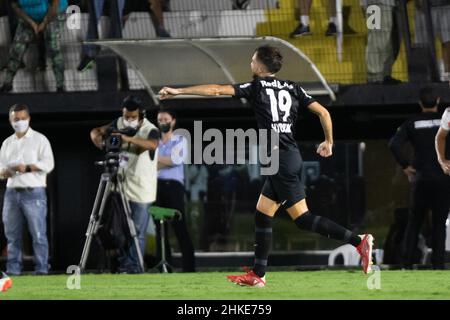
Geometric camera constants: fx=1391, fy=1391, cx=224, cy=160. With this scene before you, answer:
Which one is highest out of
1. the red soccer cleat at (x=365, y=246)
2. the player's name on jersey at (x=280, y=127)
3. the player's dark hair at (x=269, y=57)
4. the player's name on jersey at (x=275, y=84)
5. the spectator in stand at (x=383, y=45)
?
the spectator in stand at (x=383, y=45)

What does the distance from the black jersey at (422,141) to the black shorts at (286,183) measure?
438 cm

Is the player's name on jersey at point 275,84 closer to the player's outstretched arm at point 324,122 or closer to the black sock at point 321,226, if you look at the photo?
the player's outstretched arm at point 324,122

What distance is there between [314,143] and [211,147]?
5.11ft

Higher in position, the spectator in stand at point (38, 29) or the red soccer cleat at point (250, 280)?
the spectator in stand at point (38, 29)

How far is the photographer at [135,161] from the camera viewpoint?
1605 centimetres

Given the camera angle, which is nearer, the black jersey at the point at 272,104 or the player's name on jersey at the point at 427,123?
the black jersey at the point at 272,104

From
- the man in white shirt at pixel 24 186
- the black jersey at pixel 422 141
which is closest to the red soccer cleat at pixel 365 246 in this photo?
the black jersey at pixel 422 141

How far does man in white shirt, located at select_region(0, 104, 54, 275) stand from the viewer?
16.9 meters

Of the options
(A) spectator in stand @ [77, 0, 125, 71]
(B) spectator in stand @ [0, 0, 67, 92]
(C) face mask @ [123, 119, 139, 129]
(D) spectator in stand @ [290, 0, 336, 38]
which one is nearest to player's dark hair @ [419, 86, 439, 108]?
(C) face mask @ [123, 119, 139, 129]

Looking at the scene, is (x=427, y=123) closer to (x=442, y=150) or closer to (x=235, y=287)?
A: (x=442, y=150)

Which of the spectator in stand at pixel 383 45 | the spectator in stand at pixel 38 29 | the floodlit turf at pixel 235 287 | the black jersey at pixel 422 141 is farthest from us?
the spectator in stand at pixel 38 29

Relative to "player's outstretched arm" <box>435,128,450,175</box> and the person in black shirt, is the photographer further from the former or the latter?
"player's outstretched arm" <box>435,128,450,175</box>

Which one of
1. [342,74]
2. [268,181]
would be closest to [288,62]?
[342,74]
